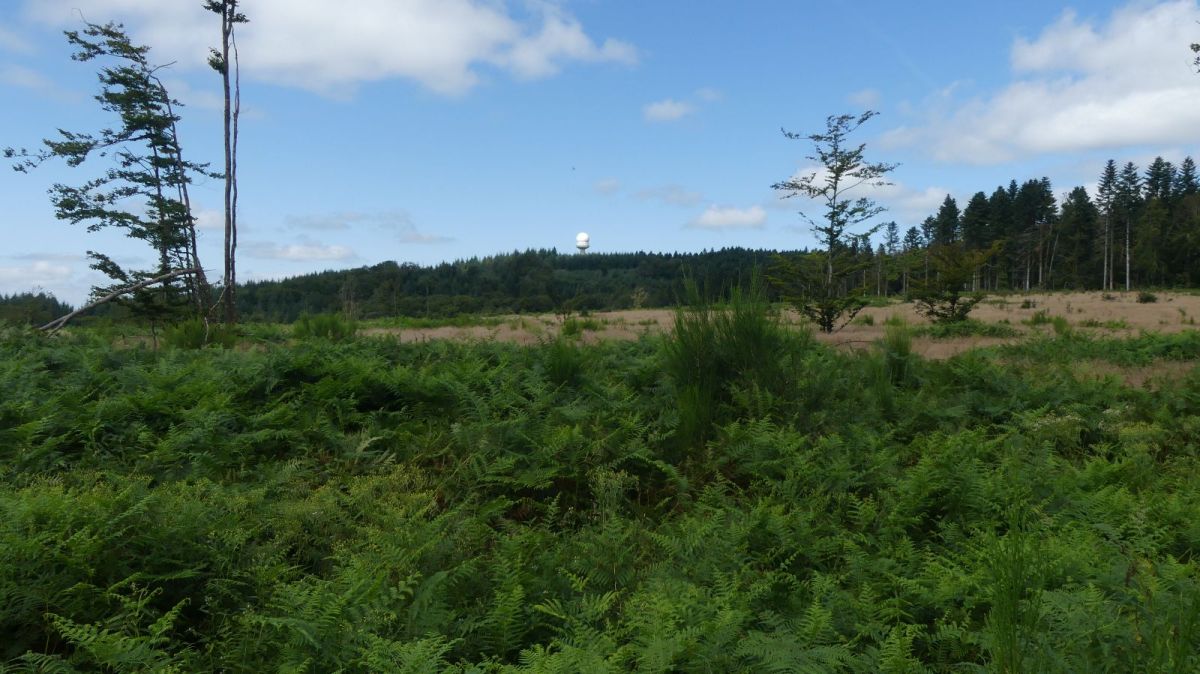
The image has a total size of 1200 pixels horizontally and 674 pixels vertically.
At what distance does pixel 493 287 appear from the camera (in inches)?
2170

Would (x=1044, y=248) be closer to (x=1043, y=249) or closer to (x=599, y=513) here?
(x=1043, y=249)

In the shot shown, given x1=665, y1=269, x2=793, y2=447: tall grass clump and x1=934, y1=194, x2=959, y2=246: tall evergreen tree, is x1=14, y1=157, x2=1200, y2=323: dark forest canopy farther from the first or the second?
x1=665, y1=269, x2=793, y2=447: tall grass clump

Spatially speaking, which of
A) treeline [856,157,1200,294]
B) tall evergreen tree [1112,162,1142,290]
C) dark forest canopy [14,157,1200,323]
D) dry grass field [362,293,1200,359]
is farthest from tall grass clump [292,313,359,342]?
tall evergreen tree [1112,162,1142,290]

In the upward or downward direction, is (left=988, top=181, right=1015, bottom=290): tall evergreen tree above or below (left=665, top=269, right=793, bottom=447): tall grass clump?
above

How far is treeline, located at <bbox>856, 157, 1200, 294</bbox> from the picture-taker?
5359 centimetres

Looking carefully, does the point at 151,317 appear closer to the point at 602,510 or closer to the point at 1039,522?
the point at 602,510

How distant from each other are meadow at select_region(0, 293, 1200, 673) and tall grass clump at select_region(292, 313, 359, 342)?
8.84 feet

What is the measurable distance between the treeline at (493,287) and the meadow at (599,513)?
1644 mm

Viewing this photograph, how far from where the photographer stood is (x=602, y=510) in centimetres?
356

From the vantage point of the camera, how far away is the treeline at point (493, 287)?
7.31 meters

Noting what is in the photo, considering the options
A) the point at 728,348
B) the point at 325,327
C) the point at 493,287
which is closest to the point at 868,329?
the point at 728,348

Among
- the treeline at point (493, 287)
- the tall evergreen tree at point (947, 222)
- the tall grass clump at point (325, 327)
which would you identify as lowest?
the tall grass clump at point (325, 327)

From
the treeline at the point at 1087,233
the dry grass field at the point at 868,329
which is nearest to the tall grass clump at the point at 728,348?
the dry grass field at the point at 868,329

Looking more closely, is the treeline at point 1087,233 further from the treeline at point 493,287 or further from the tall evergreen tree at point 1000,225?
the treeline at point 493,287
